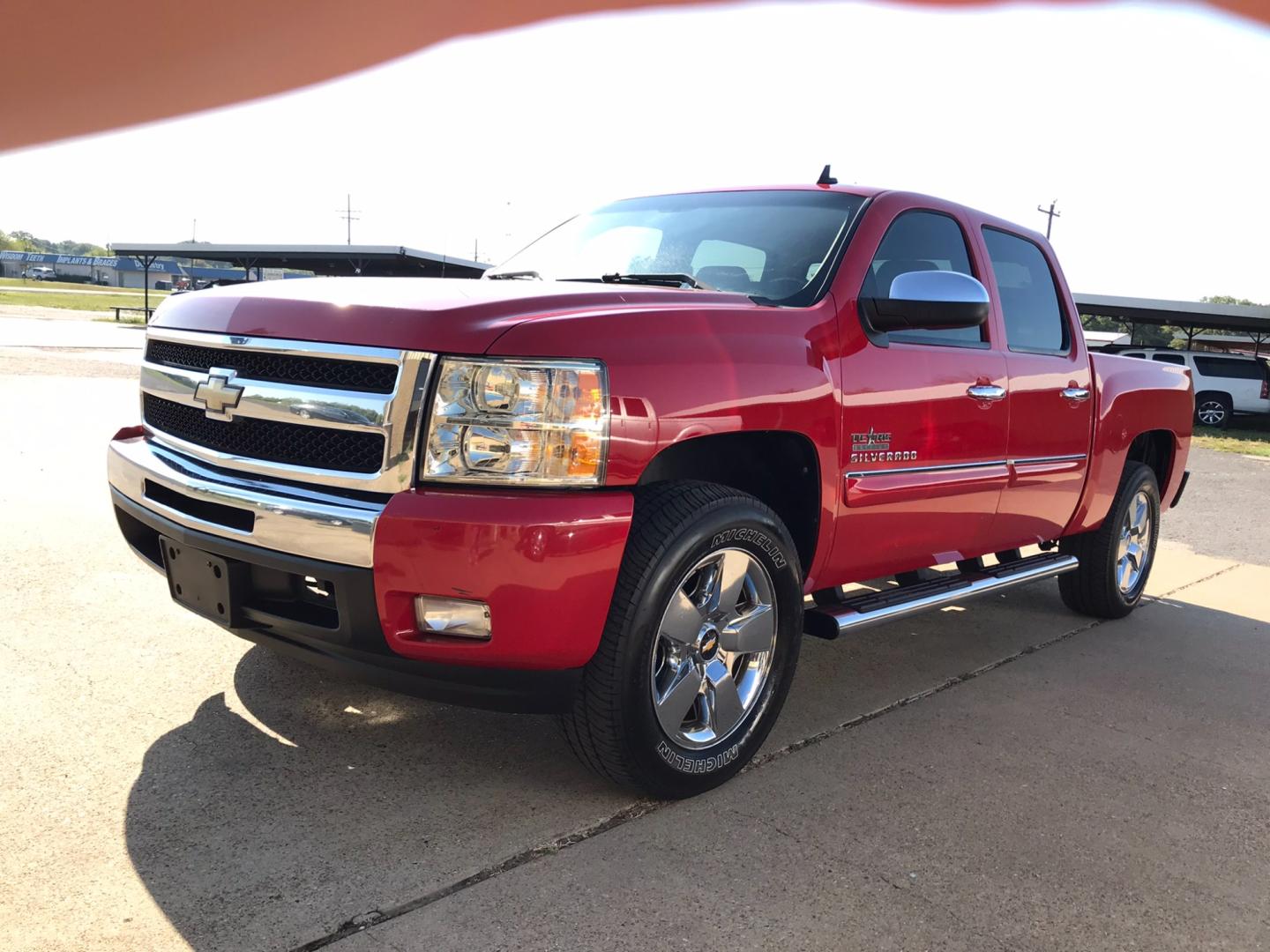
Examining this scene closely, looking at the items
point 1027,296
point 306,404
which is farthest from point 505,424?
point 1027,296

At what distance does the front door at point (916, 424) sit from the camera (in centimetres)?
361

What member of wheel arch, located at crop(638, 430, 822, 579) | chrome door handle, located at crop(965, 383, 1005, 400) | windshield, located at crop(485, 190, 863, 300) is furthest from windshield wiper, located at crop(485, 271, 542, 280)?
chrome door handle, located at crop(965, 383, 1005, 400)

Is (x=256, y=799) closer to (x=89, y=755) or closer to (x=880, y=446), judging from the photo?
(x=89, y=755)

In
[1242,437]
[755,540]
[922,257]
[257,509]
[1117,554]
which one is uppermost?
[922,257]

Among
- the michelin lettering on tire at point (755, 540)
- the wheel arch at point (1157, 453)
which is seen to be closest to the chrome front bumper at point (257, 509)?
the michelin lettering on tire at point (755, 540)

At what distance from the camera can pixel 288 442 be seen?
9.33ft

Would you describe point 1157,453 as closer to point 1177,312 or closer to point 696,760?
point 696,760

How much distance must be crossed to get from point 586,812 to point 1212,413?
930 inches

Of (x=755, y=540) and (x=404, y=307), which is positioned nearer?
(x=404, y=307)

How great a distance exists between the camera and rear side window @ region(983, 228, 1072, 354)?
466 cm

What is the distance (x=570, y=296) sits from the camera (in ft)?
9.81

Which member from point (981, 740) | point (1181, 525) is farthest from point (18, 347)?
point (981, 740)

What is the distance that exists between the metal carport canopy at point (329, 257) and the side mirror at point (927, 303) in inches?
1122

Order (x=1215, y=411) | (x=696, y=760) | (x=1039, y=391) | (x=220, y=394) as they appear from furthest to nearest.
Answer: (x=1215, y=411), (x=1039, y=391), (x=696, y=760), (x=220, y=394)
